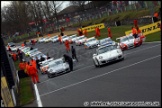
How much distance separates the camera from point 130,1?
57125mm

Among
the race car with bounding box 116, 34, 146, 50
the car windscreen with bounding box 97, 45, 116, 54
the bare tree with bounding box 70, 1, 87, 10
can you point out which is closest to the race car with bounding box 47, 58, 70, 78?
the car windscreen with bounding box 97, 45, 116, 54

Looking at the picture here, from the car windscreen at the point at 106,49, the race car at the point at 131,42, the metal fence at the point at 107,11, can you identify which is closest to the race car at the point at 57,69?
the car windscreen at the point at 106,49

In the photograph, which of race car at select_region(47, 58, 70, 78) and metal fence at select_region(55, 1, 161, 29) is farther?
metal fence at select_region(55, 1, 161, 29)

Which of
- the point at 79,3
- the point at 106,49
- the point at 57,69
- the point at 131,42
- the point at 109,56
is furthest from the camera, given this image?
the point at 79,3

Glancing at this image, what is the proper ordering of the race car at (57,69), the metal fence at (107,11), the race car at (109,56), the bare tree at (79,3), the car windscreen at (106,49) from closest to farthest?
the race car at (109,56) → the car windscreen at (106,49) → the race car at (57,69) → the metal fence at (107,11) → the bare tree at (79,3)

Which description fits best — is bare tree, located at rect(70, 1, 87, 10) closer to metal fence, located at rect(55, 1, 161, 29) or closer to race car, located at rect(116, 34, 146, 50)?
metal fence, located at rect(55, 1, 161, 29)

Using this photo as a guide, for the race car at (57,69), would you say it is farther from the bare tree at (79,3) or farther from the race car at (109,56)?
the bare tree at (79,3)

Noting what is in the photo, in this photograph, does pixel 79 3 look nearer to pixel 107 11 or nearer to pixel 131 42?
pixel 107 11

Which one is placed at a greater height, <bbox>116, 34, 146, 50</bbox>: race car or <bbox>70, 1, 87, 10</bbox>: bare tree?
<bbox>116, 34, 146, 50</bbox>: race car

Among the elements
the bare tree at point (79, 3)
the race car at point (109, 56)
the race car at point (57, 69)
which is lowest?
the bare tree at point (79, 3)

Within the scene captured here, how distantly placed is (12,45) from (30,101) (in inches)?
2619

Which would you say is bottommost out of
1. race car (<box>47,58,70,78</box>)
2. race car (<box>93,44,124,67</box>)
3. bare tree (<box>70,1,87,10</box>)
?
bare tree (<box>70,1,87,10</box>)

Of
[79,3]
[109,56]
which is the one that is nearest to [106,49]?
[109,56]

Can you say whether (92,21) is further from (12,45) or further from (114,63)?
(114,63)
